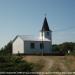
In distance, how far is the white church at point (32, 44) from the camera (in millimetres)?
57500

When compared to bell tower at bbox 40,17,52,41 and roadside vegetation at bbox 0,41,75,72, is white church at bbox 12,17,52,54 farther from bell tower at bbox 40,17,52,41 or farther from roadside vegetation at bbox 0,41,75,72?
roadside vegetation at bbox 0,41,75,72

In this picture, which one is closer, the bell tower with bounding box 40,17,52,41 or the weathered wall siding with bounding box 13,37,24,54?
the weathered wall siding with bounding box 13,37,24,54

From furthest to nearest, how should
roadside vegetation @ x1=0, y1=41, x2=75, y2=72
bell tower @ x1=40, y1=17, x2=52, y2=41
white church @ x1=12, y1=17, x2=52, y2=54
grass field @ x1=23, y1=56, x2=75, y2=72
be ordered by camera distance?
bell tower @ x1=40, y1=17, x2=52, y2=41 → white church @ x1=12, y1=17, x2=52, y2=54 → grass field @ x1=23, y1=56, x2=75, y2=72 → roadside vegetation @ x1=0, y1=41, x2=75, y2=72

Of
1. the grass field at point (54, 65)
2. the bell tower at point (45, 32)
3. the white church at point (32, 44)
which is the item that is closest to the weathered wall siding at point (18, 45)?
the white church at point (32, 44)

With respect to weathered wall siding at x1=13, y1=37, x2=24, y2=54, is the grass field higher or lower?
lower

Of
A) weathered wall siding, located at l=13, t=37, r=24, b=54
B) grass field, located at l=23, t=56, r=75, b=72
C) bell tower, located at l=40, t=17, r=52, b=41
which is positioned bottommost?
grass field, located at l=23, t=56, r=75, b=72

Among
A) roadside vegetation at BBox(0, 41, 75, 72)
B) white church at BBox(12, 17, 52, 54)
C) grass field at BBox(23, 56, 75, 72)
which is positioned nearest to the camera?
roadside vegetation at BBox(0, 41, 75, 72)

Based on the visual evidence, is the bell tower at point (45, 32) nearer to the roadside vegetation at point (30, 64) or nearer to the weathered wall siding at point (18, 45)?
the weathered wall siding at point (18, 45)

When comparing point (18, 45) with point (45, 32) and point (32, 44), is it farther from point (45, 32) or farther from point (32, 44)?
point (45, 32)

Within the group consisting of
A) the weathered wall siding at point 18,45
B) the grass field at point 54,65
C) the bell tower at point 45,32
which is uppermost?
the bell tower at point 45,32

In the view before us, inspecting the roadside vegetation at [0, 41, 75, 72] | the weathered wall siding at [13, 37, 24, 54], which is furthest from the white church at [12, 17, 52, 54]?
the roadside vegetation at [0, 41, 75, 72]

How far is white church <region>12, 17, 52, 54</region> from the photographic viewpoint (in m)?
57.5

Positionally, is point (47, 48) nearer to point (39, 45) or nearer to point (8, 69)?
point (39, 45)

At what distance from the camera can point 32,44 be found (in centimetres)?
5766
